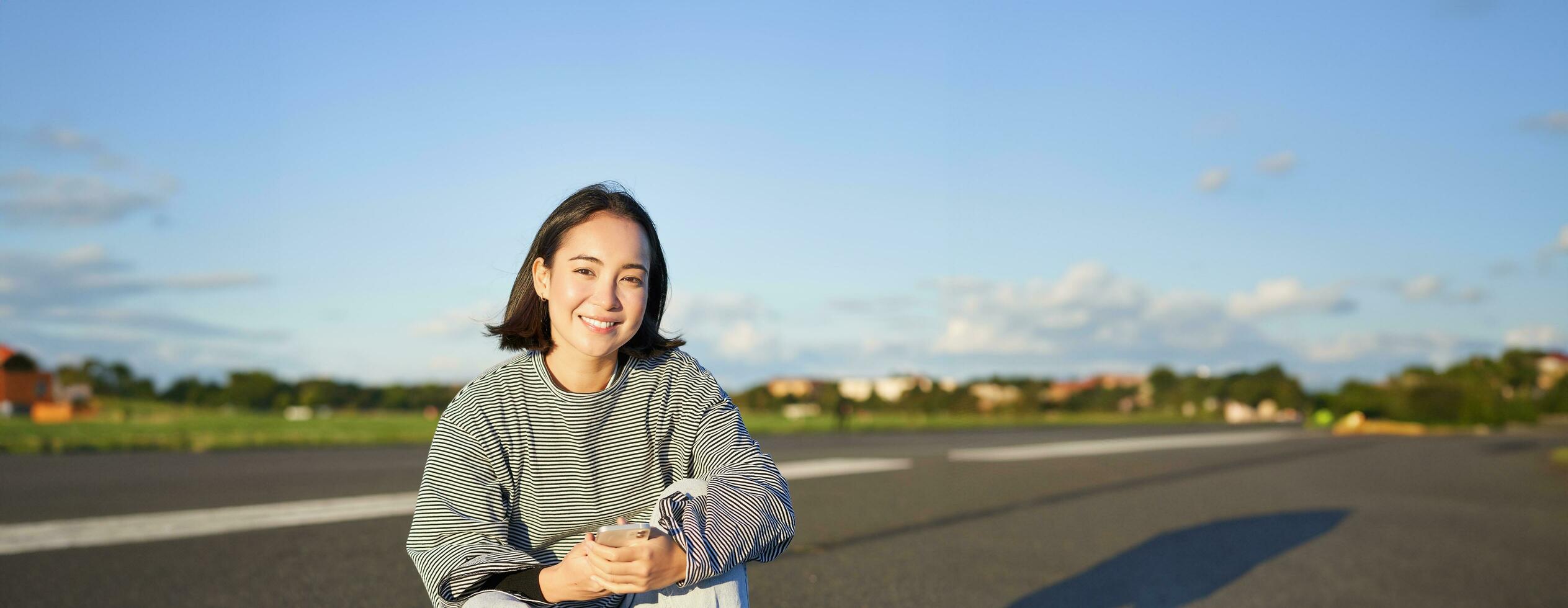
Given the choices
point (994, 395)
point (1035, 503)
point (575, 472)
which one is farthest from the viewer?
point (994, 395)

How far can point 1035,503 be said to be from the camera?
8.39 meters

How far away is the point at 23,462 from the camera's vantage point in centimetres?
1034

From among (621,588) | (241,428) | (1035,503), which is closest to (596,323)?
(621,588)

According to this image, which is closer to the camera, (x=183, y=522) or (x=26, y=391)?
(x=183, y=522)

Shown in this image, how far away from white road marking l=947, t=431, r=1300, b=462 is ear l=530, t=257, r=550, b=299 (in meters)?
11.5

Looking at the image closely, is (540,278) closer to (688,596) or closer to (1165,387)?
(688,596)

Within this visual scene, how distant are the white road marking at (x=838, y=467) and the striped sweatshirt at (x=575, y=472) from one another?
7.85 m

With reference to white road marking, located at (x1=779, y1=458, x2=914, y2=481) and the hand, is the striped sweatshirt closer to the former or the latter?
the hand

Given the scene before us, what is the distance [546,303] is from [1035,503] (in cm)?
664

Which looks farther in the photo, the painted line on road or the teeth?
the painted line on road

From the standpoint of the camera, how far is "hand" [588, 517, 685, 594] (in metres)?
1.96

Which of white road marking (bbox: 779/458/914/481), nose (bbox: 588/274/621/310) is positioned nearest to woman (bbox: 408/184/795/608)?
nose (bbox: 588/274/621/310)

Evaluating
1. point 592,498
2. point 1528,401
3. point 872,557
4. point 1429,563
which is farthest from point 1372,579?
point 1528,401

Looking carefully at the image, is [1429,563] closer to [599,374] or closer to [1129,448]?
[599,374]
